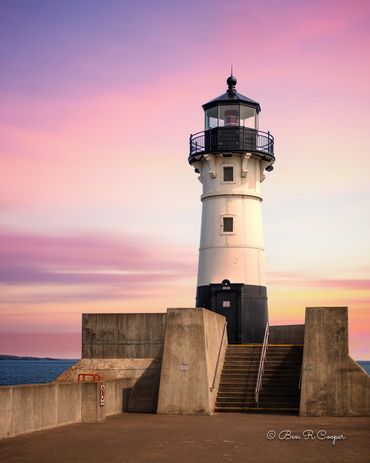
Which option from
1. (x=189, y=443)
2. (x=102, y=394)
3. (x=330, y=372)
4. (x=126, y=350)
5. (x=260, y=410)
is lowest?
(x=189, y=443)

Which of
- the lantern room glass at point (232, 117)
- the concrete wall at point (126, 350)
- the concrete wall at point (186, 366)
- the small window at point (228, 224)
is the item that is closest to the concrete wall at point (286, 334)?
the small window at point (228, 224)

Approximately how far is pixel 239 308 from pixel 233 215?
12.3 ft

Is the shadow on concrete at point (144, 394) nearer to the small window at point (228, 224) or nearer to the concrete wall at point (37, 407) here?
the concrete wall at point (37, 407)

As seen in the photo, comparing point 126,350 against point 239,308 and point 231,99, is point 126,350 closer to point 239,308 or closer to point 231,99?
point 239,308

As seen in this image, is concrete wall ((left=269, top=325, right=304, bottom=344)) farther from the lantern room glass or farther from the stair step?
the lantern room glass

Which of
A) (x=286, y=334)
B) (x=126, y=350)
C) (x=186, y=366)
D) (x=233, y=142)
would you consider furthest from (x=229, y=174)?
(x=186, y=366)

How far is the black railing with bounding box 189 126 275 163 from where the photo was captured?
2942 cm

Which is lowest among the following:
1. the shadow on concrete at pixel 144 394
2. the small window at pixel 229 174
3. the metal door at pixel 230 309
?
the shadow on concrete at pixel 144 394

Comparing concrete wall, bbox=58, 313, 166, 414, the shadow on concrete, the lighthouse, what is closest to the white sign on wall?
the shadow on concrete

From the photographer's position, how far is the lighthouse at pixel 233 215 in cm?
2867

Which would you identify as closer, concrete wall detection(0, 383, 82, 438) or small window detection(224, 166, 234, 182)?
concrete wall detection(0, 383, 82, 438)

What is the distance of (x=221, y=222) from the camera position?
1150 inches

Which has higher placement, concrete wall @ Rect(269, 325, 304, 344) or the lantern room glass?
the lantern room glass

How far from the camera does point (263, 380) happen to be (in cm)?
2298
